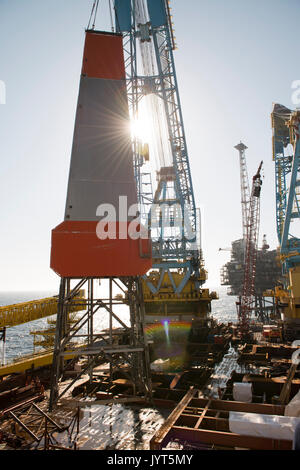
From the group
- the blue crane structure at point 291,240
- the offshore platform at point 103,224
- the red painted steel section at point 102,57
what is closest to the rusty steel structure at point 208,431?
the offshore platform at point 103,224

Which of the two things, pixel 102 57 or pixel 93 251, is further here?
pixel 102 57

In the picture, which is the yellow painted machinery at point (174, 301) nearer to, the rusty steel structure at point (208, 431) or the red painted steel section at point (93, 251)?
the rusty steel structure at point (208, 431)

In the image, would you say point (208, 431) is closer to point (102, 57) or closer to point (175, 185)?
point (102, 57)

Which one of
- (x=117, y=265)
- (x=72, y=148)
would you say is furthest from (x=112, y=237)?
(x=72, y=148)

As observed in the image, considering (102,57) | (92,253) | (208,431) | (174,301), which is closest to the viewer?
(208,431)

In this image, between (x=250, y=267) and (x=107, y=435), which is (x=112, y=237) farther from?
(x=250, y=267)

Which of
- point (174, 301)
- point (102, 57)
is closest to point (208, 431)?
point (102, 57)

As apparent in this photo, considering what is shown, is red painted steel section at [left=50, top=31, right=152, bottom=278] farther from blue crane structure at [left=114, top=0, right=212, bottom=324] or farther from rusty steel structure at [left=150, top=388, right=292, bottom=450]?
blue crane structure at [left=114, top=0, right=212, bottom=324]

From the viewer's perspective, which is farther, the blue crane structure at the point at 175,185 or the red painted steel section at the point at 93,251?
the blue crane structure at the point at 175,185

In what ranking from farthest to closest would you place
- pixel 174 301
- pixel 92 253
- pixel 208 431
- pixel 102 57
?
pixel 174 301 → pixel 102 57 → pixel 92 253 → pixel 208 431

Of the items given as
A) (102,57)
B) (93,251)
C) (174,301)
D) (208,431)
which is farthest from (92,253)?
(174,301)

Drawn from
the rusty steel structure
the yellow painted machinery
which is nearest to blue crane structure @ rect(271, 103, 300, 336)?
the yellow painted machinery

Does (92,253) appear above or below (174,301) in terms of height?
above

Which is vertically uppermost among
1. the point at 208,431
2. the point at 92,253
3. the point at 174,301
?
the point at 92,253
